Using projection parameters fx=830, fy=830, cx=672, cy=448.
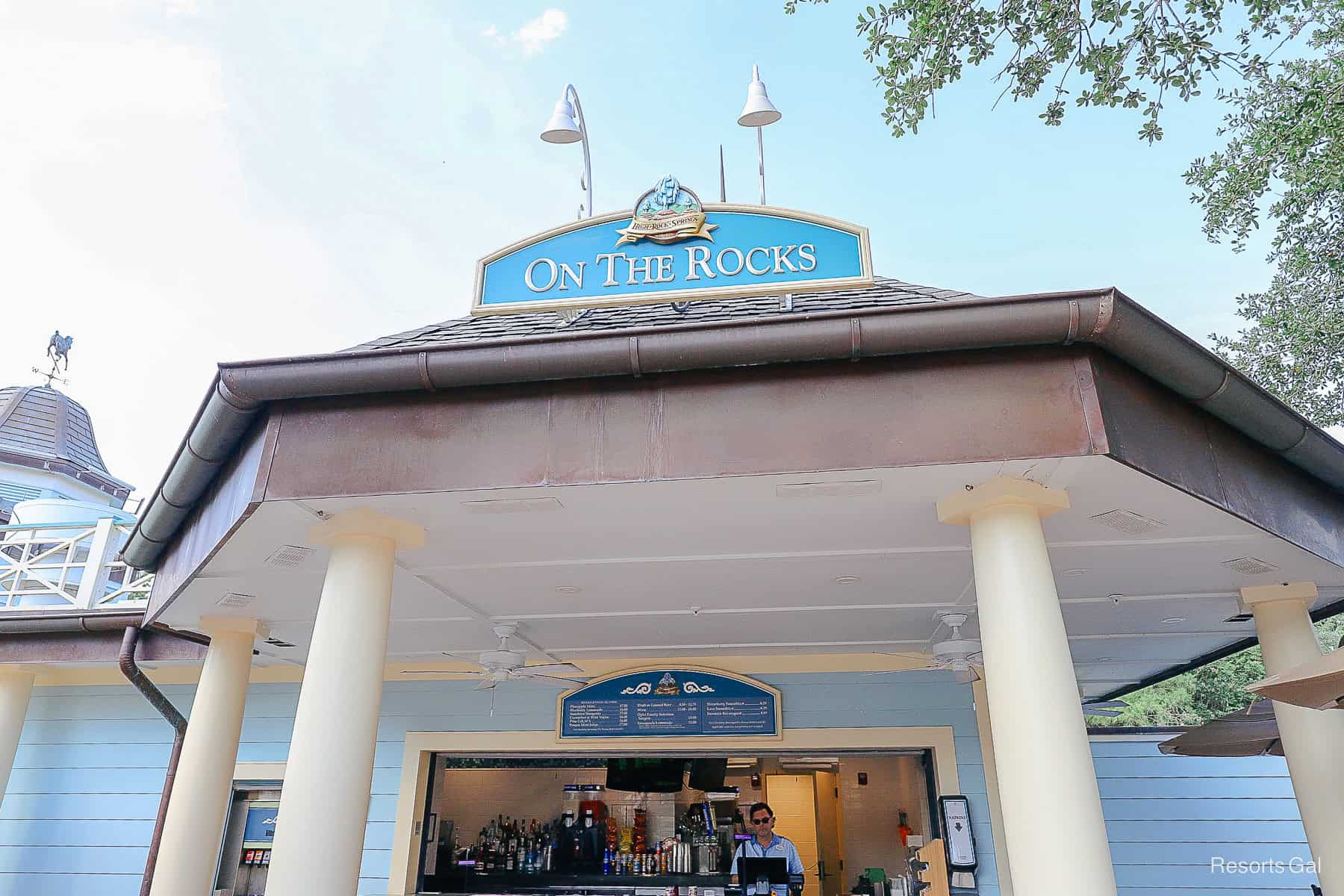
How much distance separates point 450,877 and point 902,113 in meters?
8.54

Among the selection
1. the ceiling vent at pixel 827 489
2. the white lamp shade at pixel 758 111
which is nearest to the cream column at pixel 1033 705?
the ceiling vent at pixel 827 489

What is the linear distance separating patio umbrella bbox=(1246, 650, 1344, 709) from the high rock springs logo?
3215 mm

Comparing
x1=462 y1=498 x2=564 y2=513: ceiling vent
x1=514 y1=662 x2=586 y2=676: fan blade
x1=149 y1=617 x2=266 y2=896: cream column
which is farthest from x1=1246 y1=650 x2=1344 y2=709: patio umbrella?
x1=149 y1=617 x2=266 y2=896: cream column

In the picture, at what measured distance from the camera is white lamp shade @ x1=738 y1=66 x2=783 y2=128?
510cm

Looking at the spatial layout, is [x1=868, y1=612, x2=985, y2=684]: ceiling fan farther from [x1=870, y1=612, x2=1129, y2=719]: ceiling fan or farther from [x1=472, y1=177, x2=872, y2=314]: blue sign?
[x1=472, y1=177, x2=872, y2=314]: blue sign

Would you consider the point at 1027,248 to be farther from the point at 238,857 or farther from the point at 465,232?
the point at 238,857

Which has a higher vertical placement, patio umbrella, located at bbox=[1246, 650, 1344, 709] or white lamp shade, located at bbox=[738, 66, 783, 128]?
white lamp shade, located at bbox=[738, 66, 783, 128]

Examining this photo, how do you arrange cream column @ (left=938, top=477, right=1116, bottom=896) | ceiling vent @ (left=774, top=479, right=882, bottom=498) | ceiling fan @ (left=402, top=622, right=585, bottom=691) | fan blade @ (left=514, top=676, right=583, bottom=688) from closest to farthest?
cream column @ (left=938, top=477, right=1116, bottom=896) → ceiling vent @ (left=774, top=479, right=882, bottom=498) → ceiling fan @ (left=402, top=622, right=585, bottom=691) → fan blade @ (left=514, top=676, right=583, bottom=688)

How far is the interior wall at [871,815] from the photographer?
10.7 m

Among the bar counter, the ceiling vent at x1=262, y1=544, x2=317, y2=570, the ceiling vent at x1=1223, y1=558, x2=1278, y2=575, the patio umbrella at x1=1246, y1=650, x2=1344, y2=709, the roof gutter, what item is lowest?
the bar counter

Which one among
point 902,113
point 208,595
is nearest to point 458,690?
point 208,595

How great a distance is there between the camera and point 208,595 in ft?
17.5

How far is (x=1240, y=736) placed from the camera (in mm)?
5469

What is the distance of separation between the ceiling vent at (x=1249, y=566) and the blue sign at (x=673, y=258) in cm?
275
